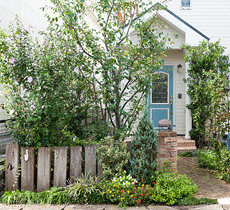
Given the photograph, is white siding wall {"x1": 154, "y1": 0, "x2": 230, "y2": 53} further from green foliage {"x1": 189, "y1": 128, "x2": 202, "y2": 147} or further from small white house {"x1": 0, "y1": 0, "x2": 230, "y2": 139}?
green foliage {"x1": 189, "y1": 128, "x2": 202, "y2": 147}

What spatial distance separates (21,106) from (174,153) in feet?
9.02

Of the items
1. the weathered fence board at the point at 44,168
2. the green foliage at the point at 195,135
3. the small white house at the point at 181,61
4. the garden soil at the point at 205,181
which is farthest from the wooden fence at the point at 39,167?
the small white house at the point at 181,61

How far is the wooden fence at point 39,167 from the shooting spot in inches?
150

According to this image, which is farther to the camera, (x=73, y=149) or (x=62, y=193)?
(x=73, y=149)

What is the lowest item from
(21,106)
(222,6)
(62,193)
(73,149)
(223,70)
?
(62,193)

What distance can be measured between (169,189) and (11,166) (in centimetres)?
256

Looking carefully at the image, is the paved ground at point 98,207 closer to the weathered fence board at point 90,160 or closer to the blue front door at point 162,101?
the weathered fence board at point 90,160

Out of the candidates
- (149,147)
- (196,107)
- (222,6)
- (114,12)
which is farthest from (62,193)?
(222,6)

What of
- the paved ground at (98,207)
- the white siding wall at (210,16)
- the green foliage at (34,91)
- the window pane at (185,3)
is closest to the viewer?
the paved ground at (98,207)

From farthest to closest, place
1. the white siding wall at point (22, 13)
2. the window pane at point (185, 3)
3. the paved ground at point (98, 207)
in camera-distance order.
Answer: the window pane at point (185, 3)
the white siding wall at point (22, 13)
the paved ground at point (98, 207)

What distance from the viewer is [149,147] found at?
380cm

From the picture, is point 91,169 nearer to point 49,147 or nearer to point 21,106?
point 49,147

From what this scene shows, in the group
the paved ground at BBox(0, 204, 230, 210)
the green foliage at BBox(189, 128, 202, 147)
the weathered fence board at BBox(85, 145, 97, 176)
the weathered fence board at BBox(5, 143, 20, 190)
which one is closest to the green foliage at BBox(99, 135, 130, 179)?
the weathered fence board at BBox(85, 145, 97, 176)

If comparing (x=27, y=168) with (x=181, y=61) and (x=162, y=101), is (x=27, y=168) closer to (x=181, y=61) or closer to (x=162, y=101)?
(x=162, y=101)
